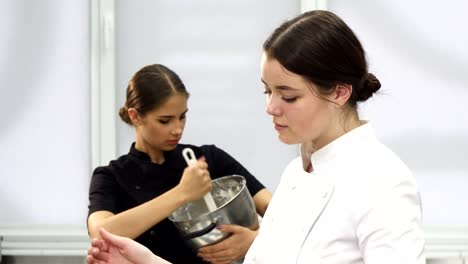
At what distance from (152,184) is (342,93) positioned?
0.91 meters

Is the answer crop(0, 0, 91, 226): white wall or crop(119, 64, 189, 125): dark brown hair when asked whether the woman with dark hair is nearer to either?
crop(119, 64, 189, 125): dark brown hair

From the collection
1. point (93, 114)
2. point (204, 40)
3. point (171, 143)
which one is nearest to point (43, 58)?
point (93, 114)

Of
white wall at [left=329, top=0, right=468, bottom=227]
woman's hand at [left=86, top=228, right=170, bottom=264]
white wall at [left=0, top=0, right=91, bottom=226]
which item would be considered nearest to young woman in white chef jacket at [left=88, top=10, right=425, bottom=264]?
woman's hand at [left=86, top=228, right=170, bottom=264]

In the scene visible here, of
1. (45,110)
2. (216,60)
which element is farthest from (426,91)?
(45,110)

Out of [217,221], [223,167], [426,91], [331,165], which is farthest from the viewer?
[426,91]

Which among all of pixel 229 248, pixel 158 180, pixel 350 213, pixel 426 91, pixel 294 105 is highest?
pixel 294 105

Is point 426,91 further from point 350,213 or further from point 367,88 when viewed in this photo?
point 350,213

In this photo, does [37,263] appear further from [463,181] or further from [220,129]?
→ [463,181]

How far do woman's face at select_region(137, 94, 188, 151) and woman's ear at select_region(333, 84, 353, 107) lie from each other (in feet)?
2.77

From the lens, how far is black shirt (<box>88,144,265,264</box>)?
200cm

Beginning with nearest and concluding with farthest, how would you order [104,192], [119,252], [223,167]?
[119,252], [104,192], [223,167]

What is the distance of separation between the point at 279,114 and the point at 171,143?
84cm

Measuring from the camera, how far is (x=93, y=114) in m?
3.09

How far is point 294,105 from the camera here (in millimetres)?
1262
